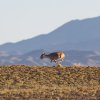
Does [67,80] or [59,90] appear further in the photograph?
[67,80]

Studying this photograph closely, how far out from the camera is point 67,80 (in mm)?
42406

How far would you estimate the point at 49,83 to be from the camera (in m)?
41.2

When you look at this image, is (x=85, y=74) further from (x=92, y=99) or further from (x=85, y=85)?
(x=92, y=99)

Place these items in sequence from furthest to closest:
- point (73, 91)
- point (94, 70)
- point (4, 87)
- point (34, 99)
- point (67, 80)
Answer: point (94, 70), point (67, 80), point (4, 87), point (73, 91), point (34, 99)

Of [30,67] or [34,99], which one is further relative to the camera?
[30,67]

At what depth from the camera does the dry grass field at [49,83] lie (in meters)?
35.3

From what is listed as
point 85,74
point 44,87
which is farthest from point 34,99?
point 85,74

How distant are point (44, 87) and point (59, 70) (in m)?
6.09

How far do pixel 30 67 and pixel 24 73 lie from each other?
199 cm

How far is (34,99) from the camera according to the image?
3422cm

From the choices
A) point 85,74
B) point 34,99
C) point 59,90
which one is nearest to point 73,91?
point 59,90

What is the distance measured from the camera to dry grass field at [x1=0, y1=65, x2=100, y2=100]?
35300mm

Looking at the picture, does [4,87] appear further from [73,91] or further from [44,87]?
[73,91]

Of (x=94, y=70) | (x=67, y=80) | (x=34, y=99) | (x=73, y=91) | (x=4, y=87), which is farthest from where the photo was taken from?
(x=94, y=70)
